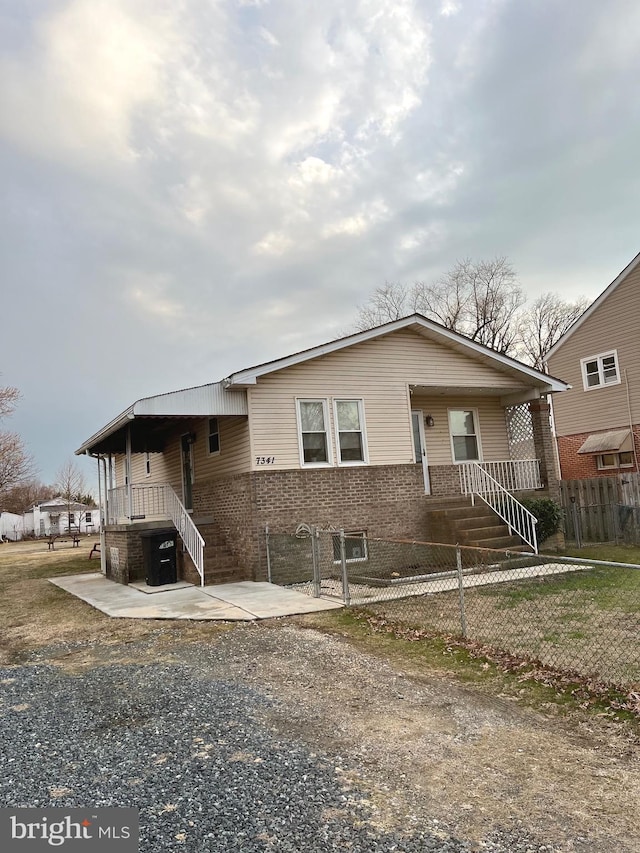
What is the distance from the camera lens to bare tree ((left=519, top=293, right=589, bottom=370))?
37.8 metres

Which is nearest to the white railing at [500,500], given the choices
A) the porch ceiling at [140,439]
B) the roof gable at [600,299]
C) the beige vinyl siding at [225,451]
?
the beige vinyl siding at [225,451]

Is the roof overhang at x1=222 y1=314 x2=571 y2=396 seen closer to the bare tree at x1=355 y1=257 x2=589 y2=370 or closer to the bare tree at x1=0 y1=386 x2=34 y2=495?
the bare tree at x1=355 y1=257 x2=589 y2=370

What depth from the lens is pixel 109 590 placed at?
12.5 metres

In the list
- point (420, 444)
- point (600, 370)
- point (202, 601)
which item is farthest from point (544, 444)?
point (202, 601)

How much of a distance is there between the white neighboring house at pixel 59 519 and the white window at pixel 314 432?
3836 cm

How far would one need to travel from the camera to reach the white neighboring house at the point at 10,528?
4488 cm

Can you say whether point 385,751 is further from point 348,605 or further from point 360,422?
point 360,422

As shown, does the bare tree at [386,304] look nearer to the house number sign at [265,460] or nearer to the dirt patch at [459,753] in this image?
the house number sign at [265,460]

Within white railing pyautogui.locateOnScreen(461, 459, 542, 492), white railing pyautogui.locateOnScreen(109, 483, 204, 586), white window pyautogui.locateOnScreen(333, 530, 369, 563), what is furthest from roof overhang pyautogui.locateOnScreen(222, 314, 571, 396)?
white window pyautogui.locateOnScreen(333, 530, 369, 563)

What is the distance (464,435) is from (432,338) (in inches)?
118

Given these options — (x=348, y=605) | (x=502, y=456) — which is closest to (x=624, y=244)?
(x=502, y=456)

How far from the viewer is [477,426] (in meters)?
15.9

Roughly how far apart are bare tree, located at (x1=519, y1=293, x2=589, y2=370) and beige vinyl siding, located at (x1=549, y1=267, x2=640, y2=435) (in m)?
16.0

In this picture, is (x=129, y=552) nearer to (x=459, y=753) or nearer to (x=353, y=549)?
(x=353, y=549)
